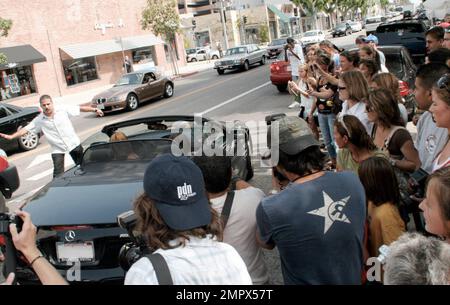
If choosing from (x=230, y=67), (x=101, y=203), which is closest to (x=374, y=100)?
(x=101, y=203)

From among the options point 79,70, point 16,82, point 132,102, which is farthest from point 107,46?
point 132,102

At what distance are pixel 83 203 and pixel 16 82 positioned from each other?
89.7 feet

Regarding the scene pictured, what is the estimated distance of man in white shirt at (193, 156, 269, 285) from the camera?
2645mm

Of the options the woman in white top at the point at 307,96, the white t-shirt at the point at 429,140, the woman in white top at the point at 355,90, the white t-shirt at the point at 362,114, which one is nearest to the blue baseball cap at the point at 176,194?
the white t-shirt at the point at 429,140

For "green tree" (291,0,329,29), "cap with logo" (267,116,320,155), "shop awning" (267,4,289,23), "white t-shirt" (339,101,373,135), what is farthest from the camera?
"shop awning" (267,4,289,23)

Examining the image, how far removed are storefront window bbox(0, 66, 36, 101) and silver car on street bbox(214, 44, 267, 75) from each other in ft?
40.0

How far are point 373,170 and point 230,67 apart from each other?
2429cm

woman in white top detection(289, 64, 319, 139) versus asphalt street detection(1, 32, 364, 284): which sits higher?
woman in white top detection(289, 64, 319, 139)

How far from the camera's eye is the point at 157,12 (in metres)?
32.4

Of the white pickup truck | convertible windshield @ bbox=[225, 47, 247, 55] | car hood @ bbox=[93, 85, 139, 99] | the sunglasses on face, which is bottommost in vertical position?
car hood @ bbox=[93, 85, 139, 99]

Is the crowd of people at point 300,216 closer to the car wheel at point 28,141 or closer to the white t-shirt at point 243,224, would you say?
the white t-shirt at point 243,224

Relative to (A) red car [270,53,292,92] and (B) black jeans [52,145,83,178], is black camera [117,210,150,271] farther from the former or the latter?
(A) red car [270,53,292,92]

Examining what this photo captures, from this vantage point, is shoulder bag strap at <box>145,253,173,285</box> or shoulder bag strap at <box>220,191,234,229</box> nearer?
shoulder bag strap at <box>145,253,173,285</box>

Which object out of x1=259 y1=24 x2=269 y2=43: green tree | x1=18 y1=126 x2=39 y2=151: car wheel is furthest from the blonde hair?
x1=259 y1=24 x2=269 y2=43: green tree
